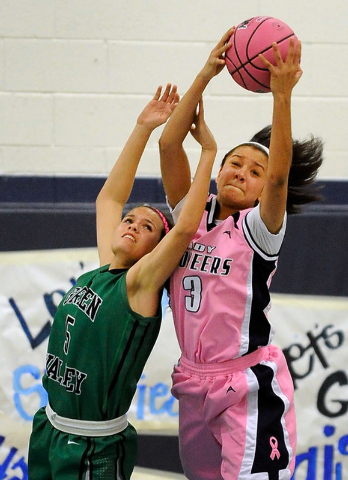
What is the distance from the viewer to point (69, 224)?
317cm

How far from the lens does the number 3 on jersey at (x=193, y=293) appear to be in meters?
2.09

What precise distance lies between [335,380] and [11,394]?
141 centimetres

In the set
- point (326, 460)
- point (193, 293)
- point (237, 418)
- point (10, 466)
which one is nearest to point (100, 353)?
point (193, 293)

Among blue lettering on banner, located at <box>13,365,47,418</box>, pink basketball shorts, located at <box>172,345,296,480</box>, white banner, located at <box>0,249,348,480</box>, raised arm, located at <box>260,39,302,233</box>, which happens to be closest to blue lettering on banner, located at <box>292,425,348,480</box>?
white banner, located at <box>0,249,348,480</box>

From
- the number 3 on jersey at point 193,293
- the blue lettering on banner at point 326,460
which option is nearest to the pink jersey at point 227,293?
the number 3 on jersey at point 193,293

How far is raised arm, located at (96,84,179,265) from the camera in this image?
245 centimetres

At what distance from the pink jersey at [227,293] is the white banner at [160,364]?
39.9 inches

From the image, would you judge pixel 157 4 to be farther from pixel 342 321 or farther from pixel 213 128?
pixel 342 321

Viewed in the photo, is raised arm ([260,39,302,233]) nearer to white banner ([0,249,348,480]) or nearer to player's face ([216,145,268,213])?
player's face ([216,145,268,213])

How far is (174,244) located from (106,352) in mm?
397

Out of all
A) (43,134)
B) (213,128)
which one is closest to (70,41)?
(43,134)

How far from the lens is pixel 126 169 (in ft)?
8.33

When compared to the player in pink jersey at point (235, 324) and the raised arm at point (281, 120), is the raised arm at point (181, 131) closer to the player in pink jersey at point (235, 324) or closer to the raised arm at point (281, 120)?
the player in pink jersey at point (235, 324)

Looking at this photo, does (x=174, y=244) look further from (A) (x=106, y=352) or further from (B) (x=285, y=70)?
(B) (x=285, y=70)
